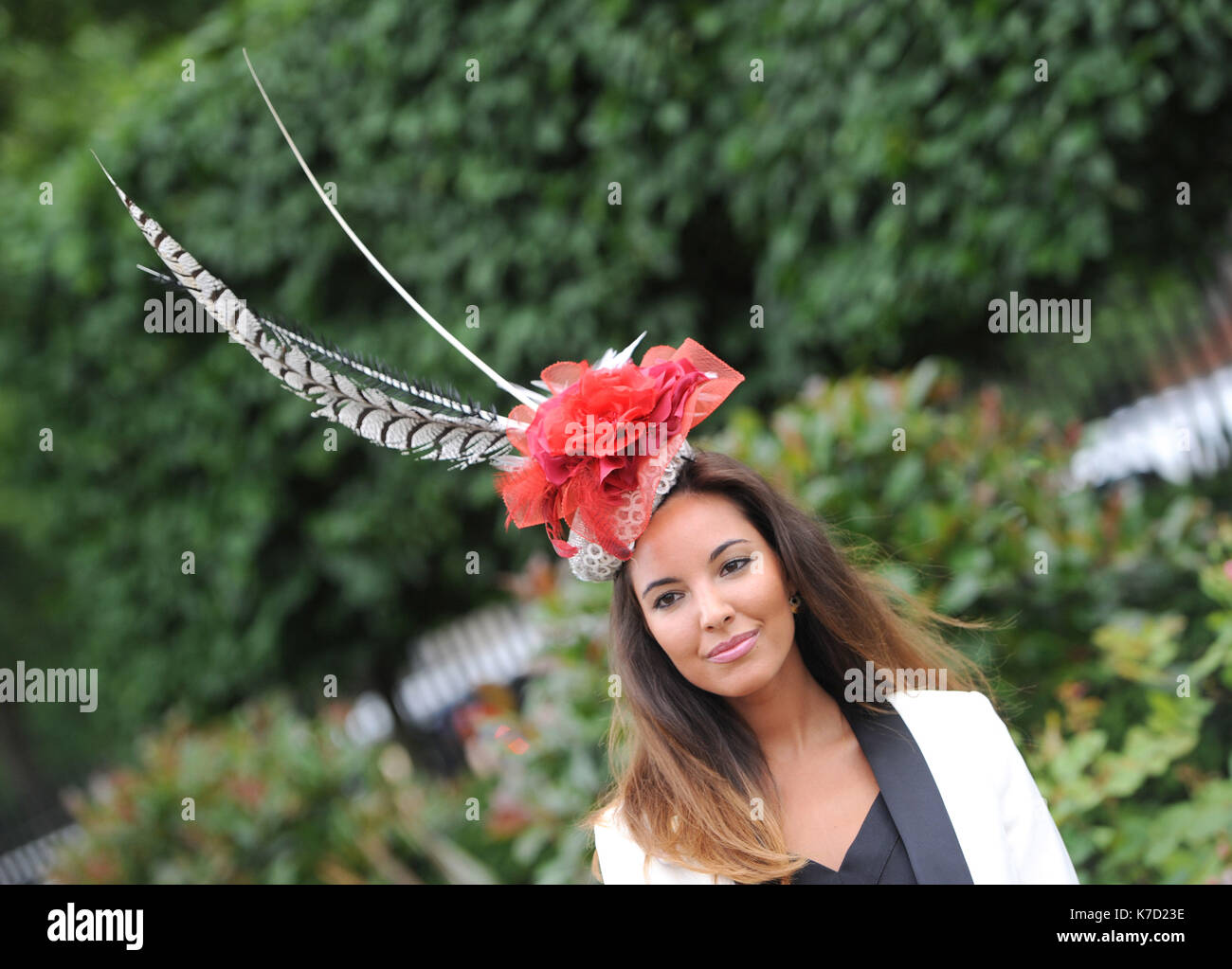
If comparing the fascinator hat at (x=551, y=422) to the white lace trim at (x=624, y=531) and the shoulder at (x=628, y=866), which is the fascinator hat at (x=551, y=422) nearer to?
the white lace trim at (x=624, y=531)

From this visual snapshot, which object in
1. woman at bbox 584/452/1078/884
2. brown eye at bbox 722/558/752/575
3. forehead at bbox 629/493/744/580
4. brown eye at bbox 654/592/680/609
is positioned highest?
forehead at bbox 629/493/744/580

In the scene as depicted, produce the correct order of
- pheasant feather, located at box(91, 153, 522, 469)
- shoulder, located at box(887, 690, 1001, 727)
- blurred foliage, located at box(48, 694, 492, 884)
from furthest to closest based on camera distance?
blurred foliage, located at box(48, 694, 492, 884)
shoulder, located at box(887, 690, 1001, 727)
pheasant feather, located at box(91, 153, 522, 469)

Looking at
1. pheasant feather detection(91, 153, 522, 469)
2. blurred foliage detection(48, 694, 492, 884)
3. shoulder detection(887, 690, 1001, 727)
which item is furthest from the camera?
blurred foliage detection(48, 694, 492, 884)

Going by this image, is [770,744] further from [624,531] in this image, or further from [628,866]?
[624,531]

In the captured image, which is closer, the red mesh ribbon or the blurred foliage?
the red mesh ribbon

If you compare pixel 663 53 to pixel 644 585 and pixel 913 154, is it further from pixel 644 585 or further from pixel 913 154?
pixel 644 585

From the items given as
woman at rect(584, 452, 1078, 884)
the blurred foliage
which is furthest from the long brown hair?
the blurred foliage

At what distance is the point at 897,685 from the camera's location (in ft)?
5.94

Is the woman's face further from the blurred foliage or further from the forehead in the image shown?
the blurred foliage

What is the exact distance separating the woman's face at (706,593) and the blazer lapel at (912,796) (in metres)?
0.21

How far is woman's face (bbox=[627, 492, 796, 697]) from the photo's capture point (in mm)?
1626

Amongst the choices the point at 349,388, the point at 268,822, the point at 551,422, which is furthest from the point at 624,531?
the point at 268,822
